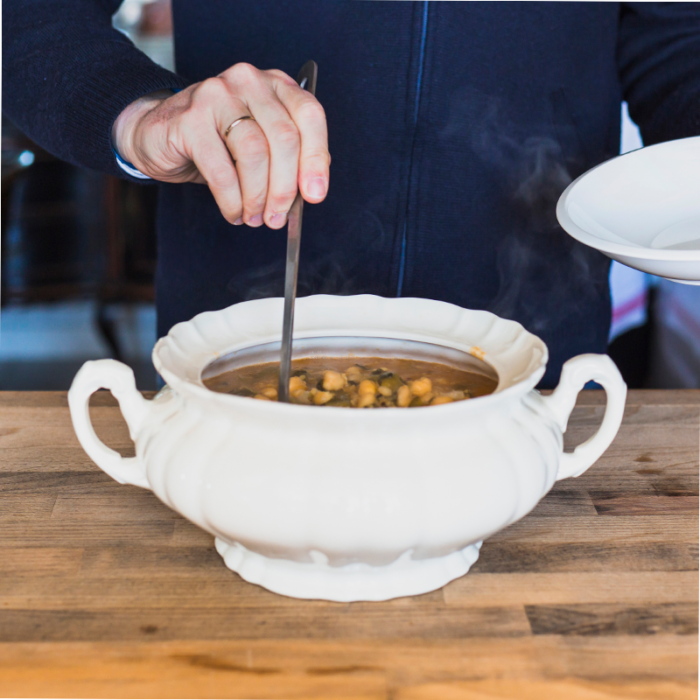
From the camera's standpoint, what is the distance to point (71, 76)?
1.22m

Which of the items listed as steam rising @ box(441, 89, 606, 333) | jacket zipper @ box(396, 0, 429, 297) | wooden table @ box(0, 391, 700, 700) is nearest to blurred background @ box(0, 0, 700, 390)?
steam rising @ box(441, 89, 606, 333)

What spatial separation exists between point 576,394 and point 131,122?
0.83 metres

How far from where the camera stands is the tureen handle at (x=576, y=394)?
0.83 meters

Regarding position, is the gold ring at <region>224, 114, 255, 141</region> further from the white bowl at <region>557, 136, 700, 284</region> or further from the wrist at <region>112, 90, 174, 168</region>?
the white bowl at <region>557, 136, 700, 284</region>

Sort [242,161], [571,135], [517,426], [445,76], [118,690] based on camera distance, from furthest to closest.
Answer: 1. [571,135]
2. [445,76]
3. [242,161]
4. [517,426]
5. [118,690]

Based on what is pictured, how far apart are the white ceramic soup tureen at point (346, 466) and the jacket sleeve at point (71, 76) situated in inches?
19.2

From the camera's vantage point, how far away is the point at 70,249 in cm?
392

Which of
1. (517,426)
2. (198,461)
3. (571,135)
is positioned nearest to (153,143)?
(198,461)

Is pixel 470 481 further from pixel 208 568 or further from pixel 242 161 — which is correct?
pixel 242 161

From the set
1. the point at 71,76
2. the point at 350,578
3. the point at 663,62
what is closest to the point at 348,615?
the point at 350,578

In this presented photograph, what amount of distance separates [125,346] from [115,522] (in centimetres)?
330

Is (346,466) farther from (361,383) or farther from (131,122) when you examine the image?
(131,122)

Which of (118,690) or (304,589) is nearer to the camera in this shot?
(118,690)

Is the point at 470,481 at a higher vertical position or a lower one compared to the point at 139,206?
higher
